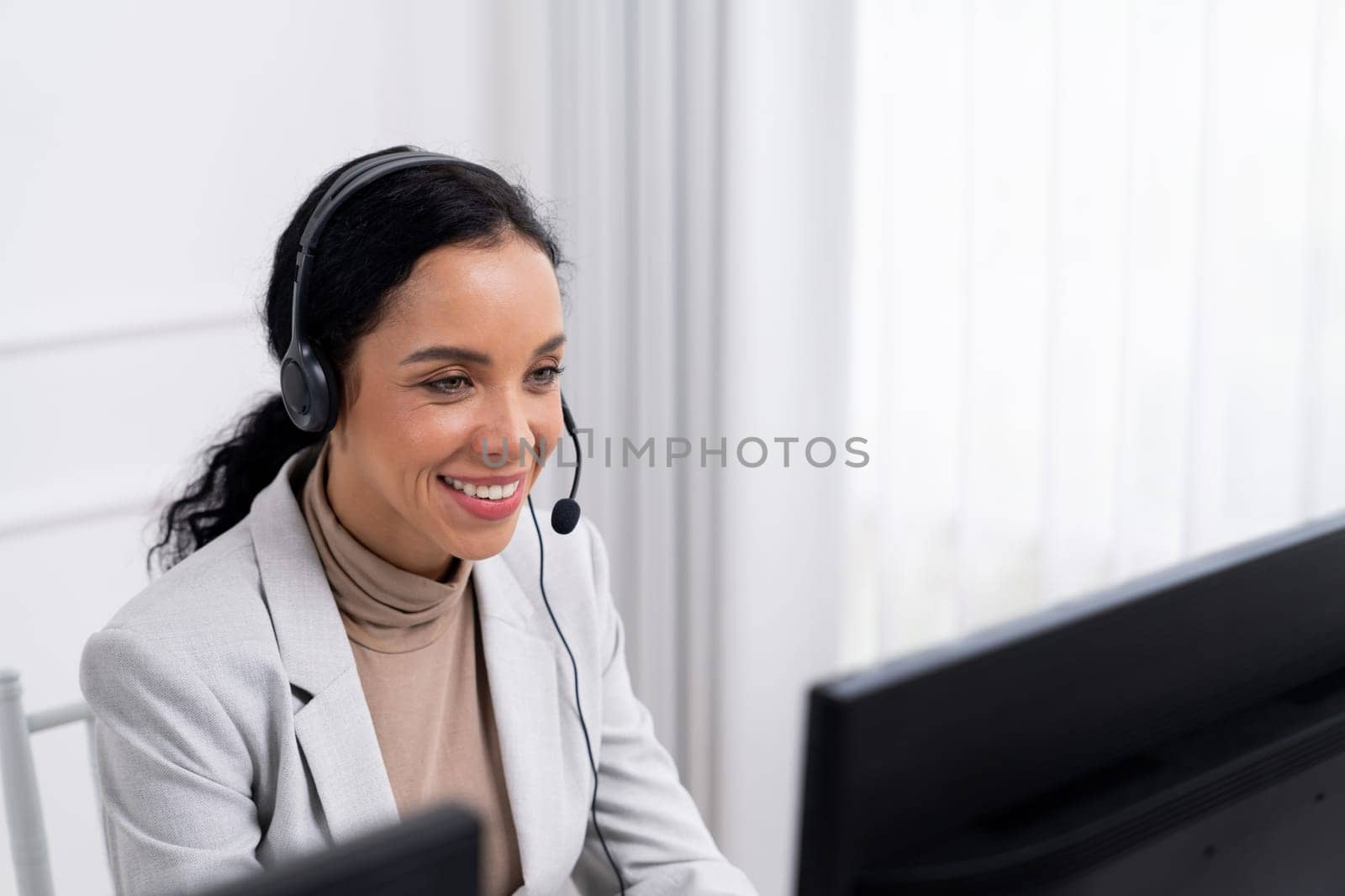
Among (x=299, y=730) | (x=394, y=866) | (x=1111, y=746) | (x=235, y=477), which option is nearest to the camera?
(x=394, y=866)

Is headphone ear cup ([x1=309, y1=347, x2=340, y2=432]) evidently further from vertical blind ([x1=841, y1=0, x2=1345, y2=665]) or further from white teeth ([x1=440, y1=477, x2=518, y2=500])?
vertical blind ([x1=841, y1=0, x2=1345, y2=665])

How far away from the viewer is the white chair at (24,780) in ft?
4.32

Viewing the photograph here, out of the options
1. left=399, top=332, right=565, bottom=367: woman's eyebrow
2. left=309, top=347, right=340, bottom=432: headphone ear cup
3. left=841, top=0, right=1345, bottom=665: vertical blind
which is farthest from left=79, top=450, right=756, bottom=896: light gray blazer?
left=841, top=0, right=1345, bottom=665: vertical blind

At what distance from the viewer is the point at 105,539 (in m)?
2.30

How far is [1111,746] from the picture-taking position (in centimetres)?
69

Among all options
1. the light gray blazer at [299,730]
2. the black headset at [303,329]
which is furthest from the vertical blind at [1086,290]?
the black headset at [303,329]

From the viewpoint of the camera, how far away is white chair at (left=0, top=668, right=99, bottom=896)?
1.32 meters

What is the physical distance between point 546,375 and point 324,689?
1.17 feet

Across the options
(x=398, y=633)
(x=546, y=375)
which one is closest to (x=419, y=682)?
(x=398, y=633)

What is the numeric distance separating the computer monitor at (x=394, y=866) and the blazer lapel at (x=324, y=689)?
0.73m

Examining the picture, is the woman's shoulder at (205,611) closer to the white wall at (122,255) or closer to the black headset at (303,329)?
the black headset at (303,329)

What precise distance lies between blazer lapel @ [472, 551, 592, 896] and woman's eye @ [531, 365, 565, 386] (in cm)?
20

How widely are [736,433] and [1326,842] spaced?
160cm

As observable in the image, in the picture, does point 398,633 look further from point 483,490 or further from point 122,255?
point 122,255
